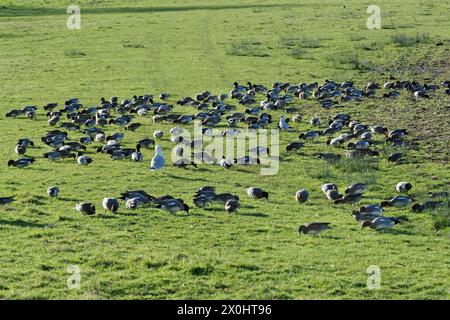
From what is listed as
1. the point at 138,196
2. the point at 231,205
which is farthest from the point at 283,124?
the point at 138,196

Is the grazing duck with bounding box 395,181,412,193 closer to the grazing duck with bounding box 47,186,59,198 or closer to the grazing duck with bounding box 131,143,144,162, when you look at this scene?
the grazing duck with bounding box 131,143,144,162

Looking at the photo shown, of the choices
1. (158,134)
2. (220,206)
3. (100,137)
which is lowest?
(220,206)

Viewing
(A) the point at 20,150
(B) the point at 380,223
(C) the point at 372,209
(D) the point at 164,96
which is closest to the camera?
(B) the point at 380,223

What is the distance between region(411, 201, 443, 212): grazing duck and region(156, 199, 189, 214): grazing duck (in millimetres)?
5686

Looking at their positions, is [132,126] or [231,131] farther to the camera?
[132,126]

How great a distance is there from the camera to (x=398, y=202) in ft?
55.9

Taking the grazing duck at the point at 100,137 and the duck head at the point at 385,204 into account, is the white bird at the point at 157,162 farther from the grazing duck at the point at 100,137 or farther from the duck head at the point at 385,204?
the duck head at the point at 385,204

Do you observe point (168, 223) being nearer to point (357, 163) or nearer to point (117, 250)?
point (117, 250)

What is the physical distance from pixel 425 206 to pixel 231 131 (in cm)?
981

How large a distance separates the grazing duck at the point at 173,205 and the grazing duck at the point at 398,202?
5.00 metres

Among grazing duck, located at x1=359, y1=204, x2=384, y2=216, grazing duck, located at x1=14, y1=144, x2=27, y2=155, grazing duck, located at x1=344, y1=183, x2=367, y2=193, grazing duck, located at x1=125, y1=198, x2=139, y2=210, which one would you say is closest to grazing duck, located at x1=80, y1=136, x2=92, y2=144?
grazing duck, located at x1=14, y1=144, x2=27, y2=155

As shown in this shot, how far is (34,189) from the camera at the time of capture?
19.1 meters

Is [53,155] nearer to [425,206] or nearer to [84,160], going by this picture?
[84,160]
